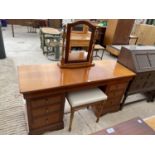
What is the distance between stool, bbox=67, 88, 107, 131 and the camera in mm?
1732

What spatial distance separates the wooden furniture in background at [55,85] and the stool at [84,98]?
115mm

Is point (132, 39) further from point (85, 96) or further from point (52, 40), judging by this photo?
point (85, 96)

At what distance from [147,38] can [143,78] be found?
4.65m

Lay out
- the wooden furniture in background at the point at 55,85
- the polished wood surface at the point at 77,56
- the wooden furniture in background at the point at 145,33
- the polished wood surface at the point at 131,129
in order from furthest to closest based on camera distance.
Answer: the wooden furniture in background at the point at 145,33 < the polished wood surface at the point at 77,56 < the wooden furniture in background at the point at 55,85 < the polished wood surface at the point at 131,129

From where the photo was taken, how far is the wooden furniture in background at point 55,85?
148cm

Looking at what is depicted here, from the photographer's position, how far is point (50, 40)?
4.09 metres

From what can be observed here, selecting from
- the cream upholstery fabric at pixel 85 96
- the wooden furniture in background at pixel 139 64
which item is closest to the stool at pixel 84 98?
the cream upholstery fabric at pixel 85 96

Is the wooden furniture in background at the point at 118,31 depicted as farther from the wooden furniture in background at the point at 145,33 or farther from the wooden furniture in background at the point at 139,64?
the wooden furniture in background at the point at 139,64

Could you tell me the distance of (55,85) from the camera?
1508mm

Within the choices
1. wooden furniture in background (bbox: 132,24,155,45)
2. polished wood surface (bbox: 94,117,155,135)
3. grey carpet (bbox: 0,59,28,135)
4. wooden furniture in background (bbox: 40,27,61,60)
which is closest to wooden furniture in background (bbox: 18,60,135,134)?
grey carpet (bbox: 0,59,28,135)

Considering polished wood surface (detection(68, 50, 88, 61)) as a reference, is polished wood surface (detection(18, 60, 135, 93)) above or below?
below

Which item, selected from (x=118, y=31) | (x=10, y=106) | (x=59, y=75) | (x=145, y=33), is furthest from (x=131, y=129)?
(x=145, y=33)

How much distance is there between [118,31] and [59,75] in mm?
3646

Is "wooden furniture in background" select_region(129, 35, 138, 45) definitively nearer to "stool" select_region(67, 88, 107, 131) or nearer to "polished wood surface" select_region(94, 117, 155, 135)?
"stool" select_region(67, 88, 107, 131)
